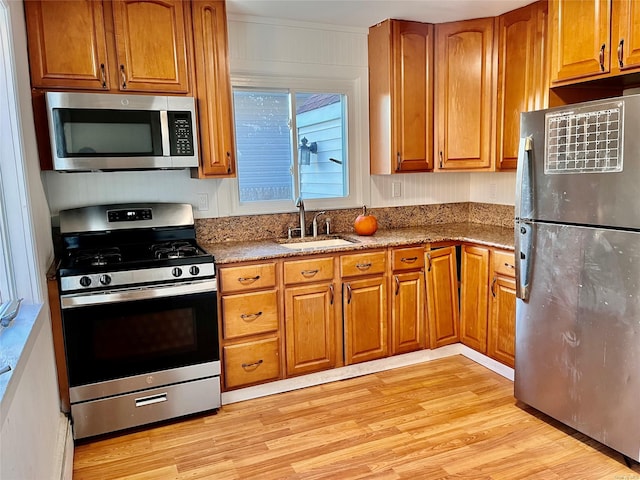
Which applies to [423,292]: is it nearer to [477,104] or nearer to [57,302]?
[477,104]

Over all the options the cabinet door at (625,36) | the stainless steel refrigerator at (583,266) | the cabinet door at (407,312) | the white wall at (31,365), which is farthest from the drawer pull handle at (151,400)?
the cabinet door at (625,36)

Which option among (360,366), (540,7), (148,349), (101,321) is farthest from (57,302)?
(540,7)

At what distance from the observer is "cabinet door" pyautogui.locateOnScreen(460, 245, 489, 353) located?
316 centimetres

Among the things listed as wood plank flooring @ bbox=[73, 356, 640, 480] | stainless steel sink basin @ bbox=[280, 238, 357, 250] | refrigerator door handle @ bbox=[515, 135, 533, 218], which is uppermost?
refrigerator door handle @ bbox=[515, 135, 533, 218]

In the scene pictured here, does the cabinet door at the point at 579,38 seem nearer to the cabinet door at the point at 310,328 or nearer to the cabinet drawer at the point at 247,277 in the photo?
the cabinet door at the point at 310,328

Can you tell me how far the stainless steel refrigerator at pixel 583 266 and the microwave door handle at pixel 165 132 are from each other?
1.87 m

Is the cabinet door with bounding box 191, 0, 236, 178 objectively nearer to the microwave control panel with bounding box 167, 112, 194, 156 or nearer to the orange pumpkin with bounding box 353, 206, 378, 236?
the microwave control panel with bounding box 167, 112, 194, 156

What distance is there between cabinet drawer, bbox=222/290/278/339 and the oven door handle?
0.18m

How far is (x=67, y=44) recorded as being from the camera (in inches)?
97.8

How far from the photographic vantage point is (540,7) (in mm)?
2918

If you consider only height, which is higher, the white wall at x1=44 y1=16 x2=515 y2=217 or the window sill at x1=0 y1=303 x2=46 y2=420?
the white wall at x1=44 y1=16 x2=515 y2=217

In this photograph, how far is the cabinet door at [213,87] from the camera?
274 centimetres

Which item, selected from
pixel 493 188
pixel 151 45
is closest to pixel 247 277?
pixel 151 45

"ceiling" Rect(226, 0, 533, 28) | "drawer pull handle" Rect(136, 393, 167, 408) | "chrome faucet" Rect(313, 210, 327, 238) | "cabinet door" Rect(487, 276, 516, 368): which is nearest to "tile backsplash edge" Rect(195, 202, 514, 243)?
"chrome faucet" Rect(313, 210, 327, 238)
